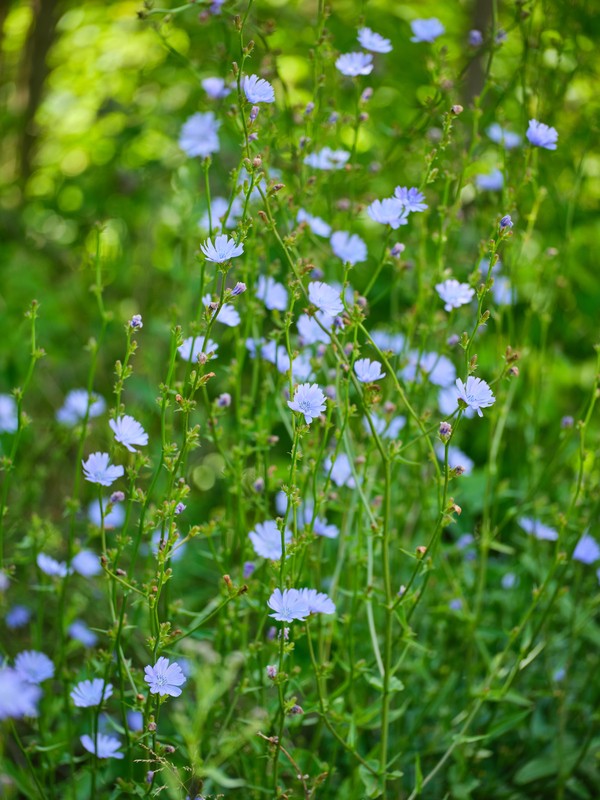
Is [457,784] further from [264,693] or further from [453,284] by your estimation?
[453,284]

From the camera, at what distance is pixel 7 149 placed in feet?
14.9

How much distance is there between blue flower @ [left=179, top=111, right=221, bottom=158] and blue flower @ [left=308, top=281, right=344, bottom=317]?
61 cm

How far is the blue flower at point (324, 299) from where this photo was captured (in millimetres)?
1215

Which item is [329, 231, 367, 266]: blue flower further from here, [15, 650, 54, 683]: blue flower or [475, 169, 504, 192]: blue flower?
[15, 650, 54, 683]: blue flower

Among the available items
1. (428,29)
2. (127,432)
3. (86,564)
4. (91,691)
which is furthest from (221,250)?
(86,564)

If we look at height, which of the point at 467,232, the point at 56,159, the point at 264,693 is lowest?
the point at 264,693

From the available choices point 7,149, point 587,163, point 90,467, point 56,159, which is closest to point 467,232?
point 587,163

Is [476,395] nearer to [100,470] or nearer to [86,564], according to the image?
[100,470]

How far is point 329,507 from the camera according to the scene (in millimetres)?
1646

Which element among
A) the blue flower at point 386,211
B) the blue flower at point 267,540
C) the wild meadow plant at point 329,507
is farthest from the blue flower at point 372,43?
the blue flower at point 267,540

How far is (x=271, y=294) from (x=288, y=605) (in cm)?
63

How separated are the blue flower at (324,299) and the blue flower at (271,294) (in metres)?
0.31

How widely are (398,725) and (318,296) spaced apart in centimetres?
89

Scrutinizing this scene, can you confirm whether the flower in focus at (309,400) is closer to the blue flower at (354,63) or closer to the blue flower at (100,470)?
the blue flower at (100,470)
